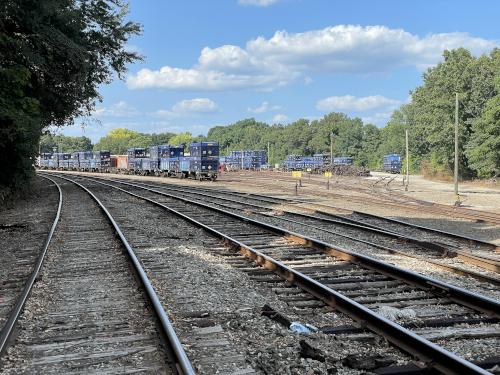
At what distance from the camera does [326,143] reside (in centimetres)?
14038

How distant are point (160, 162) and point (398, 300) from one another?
5255 cm

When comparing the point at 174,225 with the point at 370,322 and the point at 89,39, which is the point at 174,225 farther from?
the point at 89,39

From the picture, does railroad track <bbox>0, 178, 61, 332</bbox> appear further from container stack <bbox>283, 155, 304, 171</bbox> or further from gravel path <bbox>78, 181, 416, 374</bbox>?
container stack <bbox>283, 155, 304, 171</bbox>

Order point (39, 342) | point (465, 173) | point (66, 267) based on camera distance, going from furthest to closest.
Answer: point (465, 173)
point (66, 267)
point (39, 342)

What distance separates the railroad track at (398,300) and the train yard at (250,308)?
0.02 metres

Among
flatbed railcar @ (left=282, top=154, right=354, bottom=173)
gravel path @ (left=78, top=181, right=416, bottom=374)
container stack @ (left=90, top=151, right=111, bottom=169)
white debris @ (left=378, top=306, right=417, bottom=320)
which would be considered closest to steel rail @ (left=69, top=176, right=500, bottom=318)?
white debris @ (left=378, top=306, right=417, bottom=320)

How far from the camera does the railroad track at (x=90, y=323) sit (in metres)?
4.94

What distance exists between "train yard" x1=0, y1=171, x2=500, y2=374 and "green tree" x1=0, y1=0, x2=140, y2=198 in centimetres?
743

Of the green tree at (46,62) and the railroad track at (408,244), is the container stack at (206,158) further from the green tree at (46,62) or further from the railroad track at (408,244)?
the railroad track at (408,244)

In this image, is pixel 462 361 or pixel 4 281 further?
pixel 4 281

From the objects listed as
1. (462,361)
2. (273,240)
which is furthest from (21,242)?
(462,361)

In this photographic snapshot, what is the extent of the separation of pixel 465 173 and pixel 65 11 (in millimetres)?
50897

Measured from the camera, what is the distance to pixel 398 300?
7.03m

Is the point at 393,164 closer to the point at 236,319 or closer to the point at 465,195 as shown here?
the point at 465,195
